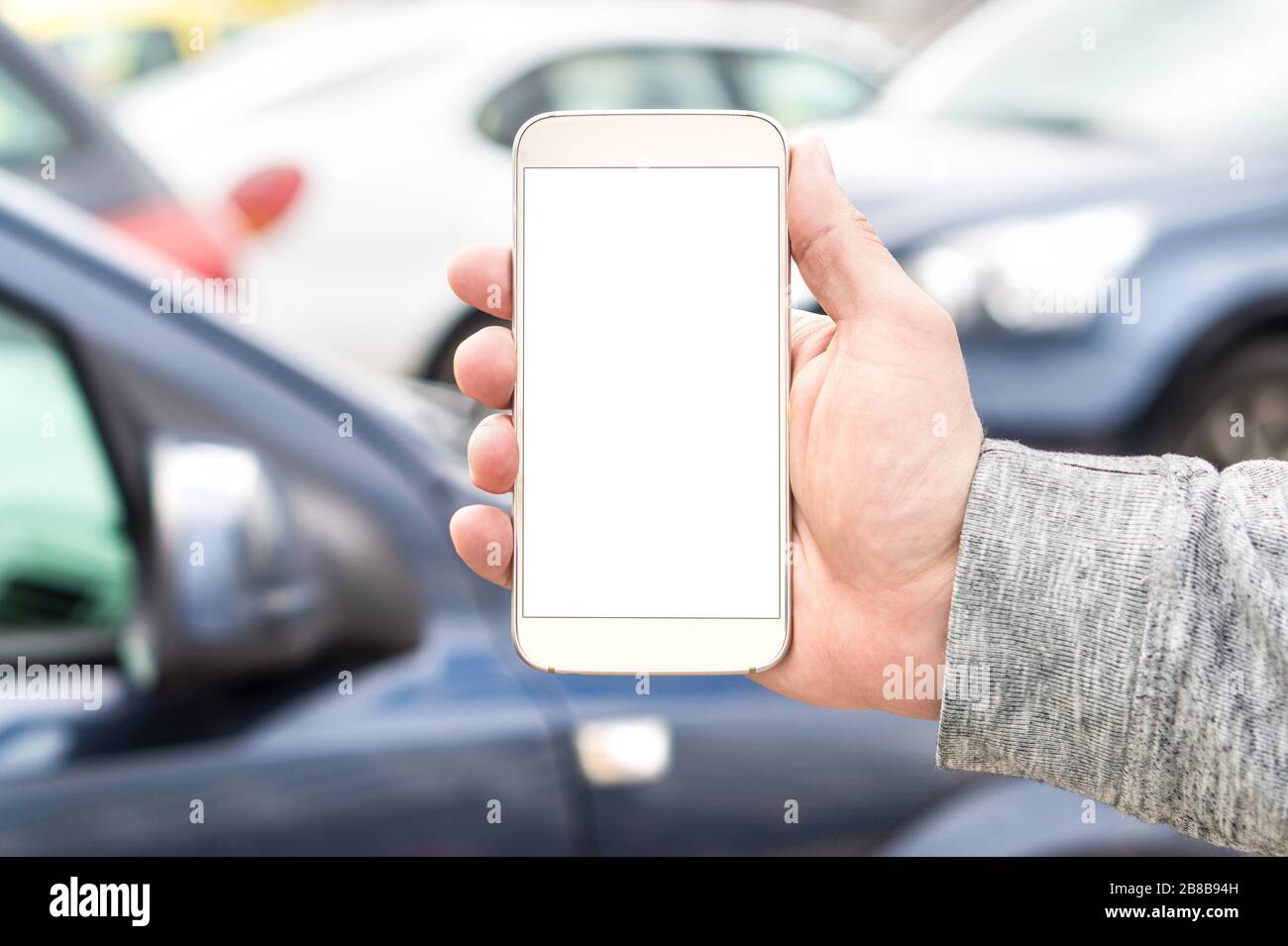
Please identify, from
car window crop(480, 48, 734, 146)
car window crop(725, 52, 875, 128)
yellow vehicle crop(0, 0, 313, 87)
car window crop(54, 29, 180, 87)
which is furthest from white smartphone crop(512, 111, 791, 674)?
car window crop(54, 29, 180, 87)

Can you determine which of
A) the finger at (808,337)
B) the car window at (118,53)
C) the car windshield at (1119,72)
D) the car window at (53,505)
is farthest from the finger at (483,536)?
the car window at (118,53)

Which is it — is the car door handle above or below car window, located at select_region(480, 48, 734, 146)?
below

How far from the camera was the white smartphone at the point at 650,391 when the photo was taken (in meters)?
1.33

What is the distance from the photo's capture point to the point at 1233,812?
107 centimetres

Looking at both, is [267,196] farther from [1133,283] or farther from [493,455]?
[493,455]

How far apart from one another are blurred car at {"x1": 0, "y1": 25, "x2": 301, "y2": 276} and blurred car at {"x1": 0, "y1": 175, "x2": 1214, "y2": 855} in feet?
3.86

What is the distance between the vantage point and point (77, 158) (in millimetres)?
2895

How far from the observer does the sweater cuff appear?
1.11 metres

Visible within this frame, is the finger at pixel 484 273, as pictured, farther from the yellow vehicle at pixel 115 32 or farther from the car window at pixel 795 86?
the yellow vehicle at pixel 115 32

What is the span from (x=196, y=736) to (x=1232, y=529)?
3.59 ft

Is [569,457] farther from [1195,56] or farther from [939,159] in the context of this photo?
[1195,56]

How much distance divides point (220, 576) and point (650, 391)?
0.50 metres

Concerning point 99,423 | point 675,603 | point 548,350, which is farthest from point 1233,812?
point 99,423

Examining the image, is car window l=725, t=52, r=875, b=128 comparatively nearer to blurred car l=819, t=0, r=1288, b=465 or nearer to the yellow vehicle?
blurred car l=819, t=0, r=1288, b=465
